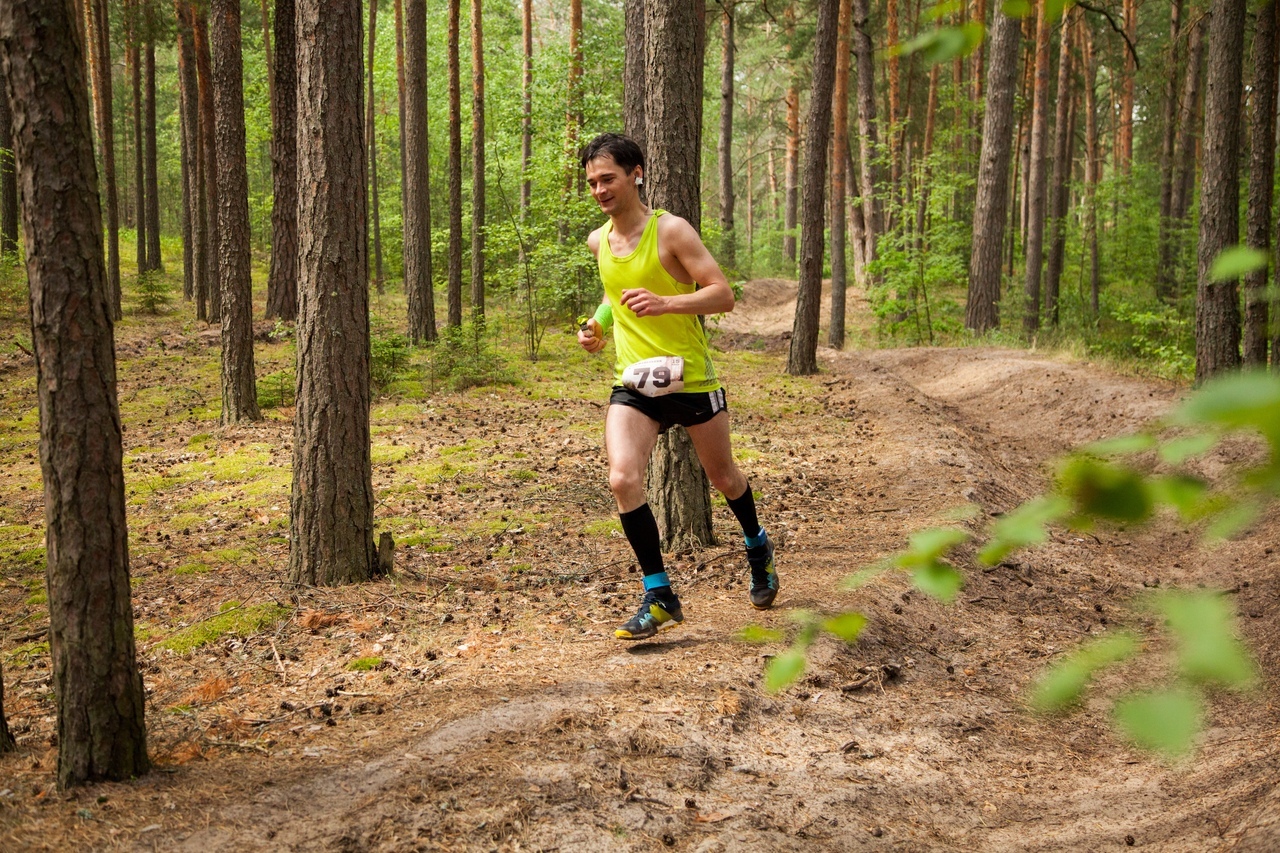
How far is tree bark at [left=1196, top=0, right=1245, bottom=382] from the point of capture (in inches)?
432

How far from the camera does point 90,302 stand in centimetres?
328

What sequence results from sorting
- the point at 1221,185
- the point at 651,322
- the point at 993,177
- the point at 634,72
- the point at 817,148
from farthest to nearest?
the point at 993,177
the point at 817,148
the point at 634,72
the point at 1221,185
the point at 651,322

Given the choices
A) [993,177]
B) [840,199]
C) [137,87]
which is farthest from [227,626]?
[137,87]

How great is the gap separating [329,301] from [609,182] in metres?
2.05

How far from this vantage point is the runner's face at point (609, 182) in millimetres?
4770

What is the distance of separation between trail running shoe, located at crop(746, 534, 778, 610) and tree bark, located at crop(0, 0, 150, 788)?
10.0 feet

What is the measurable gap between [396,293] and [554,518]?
88.1 feet

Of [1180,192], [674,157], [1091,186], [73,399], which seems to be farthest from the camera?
[1091,186]

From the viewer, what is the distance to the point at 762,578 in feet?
17.8

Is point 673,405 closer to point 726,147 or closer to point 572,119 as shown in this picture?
point 572,119

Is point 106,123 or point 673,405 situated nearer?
point 673,405

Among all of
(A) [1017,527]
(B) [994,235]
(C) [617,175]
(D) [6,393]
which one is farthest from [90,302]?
(B) [994,235]

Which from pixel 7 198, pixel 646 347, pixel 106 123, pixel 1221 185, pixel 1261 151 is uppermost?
pixel 106 123

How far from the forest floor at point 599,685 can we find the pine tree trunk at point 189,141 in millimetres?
12364
